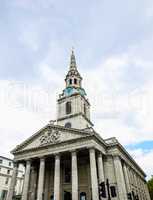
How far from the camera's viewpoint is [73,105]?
1660 inches

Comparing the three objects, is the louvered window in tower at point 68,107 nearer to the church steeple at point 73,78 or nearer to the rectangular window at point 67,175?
the church steeple at point 73,78

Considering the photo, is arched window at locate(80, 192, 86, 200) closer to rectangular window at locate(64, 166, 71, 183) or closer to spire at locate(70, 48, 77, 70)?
rectangular window at locate(64, 166, 71, 183)

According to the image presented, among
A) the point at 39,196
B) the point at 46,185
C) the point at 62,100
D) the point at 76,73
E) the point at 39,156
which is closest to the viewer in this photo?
the point at 39,196

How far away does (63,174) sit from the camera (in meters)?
34.4

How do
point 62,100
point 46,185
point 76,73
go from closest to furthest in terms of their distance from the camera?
point 46,185 < point 62,100 < point 76,73

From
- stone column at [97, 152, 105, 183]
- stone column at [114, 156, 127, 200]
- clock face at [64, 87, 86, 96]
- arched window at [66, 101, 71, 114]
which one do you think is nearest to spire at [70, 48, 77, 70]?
clock face at [64, 87, 86, 96]

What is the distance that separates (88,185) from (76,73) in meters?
27.3

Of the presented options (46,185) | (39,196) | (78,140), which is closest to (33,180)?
(46,185)

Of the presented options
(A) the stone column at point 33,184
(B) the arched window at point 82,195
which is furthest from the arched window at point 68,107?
(B) the arched window at point 82,195

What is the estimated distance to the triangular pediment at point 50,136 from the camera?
31547 mm

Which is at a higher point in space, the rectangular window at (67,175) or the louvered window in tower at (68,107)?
the louvered window in tower at (68,107)

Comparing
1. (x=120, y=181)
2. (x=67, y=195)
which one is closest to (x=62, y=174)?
(x=67, y=195)

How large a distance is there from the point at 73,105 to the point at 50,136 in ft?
33.7

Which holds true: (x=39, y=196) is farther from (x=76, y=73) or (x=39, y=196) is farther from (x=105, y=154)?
(x=76, y=73)
